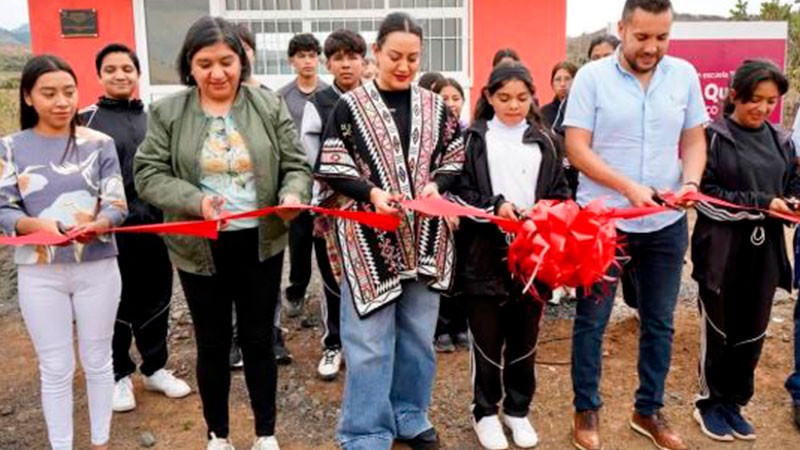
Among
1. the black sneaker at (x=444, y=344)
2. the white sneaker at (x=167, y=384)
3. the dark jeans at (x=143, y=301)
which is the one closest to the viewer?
the dark jeans at (x=143, y=301)

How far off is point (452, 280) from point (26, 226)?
5.83ft

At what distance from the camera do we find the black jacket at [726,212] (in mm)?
3246

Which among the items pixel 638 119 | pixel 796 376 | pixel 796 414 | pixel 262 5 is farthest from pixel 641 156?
pixel 262 5

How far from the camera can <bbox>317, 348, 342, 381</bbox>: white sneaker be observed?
4.15 m

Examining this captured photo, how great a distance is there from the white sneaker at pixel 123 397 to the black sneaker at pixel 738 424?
3.06 meters

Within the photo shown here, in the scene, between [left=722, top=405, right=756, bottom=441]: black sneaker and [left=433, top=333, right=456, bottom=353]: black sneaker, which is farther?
[left=433, top=333, right=456, bottom=353]: black sneaker

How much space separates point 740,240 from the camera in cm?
332

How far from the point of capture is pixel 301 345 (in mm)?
4715

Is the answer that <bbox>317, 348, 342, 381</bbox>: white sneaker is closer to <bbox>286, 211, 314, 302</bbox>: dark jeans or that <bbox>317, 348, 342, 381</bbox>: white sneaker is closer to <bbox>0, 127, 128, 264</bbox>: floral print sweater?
<bbox>286, 211, 314, 302</bbox>: dark jeans

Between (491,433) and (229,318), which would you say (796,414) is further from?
(229,318)

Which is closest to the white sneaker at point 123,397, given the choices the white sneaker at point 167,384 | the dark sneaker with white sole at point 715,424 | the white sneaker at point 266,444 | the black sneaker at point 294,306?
the white sneaker at point 167,384

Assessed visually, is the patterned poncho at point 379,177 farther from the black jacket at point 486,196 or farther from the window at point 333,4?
the window at point 333,4

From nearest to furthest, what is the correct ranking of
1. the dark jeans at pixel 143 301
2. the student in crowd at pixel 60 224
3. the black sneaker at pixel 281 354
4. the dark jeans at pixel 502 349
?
the student in crowd at pixel 60 224
the dark jeans at pixel 502 349
the dark jeans at pixel 143 301
the black sneaker at pixel 281 354

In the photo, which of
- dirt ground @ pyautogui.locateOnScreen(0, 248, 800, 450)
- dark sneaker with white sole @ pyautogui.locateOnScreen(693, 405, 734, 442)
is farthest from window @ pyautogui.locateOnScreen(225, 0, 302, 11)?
dark sneaker with white sole @ pyautogui.locateOnScreen(693, 405, 734, 442)
